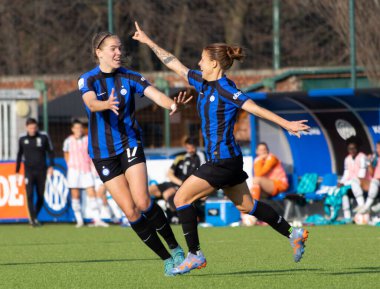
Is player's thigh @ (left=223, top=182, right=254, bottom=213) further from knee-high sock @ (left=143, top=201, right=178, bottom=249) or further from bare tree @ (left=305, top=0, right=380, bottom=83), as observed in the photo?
bare tree @ (left=305, top=0, right=380, bottom=83)

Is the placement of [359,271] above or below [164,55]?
below

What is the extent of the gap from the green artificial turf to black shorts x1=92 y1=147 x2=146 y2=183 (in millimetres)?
A: 832

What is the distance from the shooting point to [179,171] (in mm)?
18219

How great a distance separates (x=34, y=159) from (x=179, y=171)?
240cm

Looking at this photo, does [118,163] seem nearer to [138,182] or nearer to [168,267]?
[138,182]

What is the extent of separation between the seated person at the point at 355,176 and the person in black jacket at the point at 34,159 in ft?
15.3

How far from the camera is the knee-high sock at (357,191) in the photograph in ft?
56.5

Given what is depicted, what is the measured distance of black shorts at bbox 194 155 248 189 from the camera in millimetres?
9250

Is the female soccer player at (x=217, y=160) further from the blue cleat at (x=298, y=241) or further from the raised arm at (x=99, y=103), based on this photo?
the raised arm at (x=99, y=103)

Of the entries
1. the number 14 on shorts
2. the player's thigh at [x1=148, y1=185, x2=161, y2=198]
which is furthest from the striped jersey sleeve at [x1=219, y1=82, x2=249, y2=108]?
the player's thigh at [x1=148, y1=185, x2=161, y2=198]

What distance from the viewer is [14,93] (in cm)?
2081

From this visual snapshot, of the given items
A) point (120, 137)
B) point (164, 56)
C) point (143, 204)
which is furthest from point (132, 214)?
point (164, 56)

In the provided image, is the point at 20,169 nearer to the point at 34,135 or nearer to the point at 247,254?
the point at 34,135

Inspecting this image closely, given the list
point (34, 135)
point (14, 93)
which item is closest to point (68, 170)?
point (34, 135)
